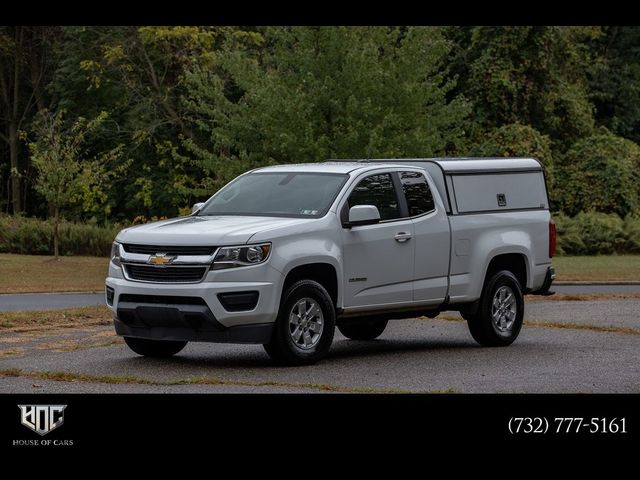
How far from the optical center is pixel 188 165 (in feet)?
180

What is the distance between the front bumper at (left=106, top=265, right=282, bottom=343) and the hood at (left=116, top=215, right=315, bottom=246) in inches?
13.3

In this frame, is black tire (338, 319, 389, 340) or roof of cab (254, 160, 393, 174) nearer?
roof of cab (254, 160, 393, 174)

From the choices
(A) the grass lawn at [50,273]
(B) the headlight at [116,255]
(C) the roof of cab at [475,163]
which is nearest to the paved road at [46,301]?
(A) the grass lawn at [50,273]

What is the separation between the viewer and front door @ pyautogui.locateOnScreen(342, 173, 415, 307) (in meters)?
13.4

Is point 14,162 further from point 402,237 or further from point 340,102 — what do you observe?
point 402,237

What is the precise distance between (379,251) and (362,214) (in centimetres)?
59

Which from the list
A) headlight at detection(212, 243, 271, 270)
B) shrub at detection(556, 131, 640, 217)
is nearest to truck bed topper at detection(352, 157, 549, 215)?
headlight at detection(212, 243, 271, 270)

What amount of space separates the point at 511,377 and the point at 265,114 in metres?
20.0

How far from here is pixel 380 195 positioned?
554 inches

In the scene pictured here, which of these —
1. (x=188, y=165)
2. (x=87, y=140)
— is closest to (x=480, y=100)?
(x=188, y=165)

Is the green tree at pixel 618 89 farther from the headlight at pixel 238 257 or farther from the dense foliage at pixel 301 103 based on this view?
the headlight at pixel 238 257

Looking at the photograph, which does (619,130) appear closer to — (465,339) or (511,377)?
(465,339)

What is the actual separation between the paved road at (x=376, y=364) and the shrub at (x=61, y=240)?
24542 millimetres
